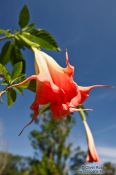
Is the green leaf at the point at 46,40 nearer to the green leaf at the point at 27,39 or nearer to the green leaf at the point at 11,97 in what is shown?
the green leaf at the point at 27,39

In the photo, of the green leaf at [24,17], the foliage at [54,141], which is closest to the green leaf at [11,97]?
the green leaf at [24,17]

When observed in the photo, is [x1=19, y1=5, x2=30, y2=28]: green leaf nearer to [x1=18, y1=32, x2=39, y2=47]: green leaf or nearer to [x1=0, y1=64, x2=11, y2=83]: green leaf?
[x1=18, y1=32, x2=39, y2=47]: green leaf

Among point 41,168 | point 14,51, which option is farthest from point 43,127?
point 14,51

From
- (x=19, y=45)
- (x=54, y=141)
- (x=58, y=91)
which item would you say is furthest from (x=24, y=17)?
(x=54, y=141)

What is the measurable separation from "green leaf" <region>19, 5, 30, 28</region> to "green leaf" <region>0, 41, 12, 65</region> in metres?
0.06

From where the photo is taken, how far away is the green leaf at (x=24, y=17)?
0.85 metres

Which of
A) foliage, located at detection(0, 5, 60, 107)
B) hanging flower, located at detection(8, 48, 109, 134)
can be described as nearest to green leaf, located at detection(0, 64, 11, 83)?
foliage, located at detection(0, 5, 60, 107)

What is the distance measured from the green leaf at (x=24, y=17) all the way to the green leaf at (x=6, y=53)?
6 centimetres

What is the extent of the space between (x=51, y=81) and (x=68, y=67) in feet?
0.15

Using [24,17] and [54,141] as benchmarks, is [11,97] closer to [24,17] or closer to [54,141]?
[24,17]

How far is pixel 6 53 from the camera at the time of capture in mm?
846

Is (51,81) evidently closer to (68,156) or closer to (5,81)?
(5,81)

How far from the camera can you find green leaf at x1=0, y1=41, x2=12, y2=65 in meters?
0.84

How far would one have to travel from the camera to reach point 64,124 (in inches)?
684
